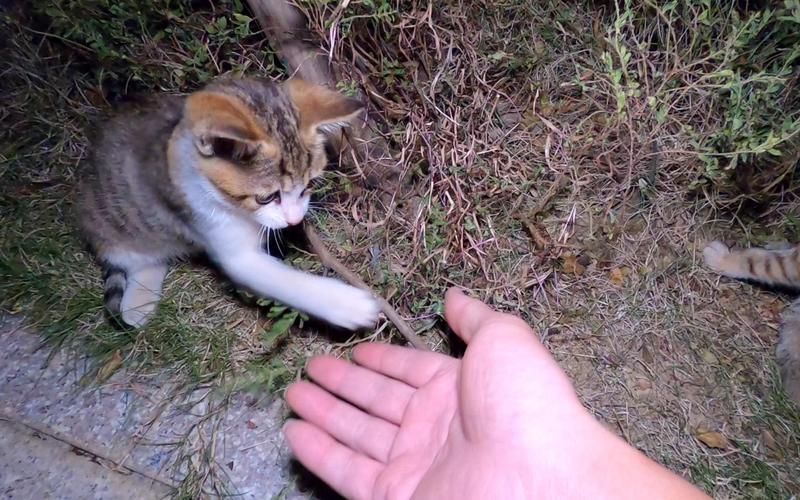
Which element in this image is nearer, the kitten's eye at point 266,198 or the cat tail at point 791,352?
the kitten's eye at point 266,198

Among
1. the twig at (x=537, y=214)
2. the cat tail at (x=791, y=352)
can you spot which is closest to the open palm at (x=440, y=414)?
the twig at (x=537, y=214)

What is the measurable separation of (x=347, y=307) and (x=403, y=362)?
30cm

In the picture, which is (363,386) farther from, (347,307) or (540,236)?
(540,236)

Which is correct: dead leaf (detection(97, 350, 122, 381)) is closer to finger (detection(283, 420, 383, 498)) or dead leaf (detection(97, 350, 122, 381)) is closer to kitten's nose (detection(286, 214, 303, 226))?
finger (detection(283, 420, 383, 498))

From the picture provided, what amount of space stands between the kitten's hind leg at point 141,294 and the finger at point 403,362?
91 cm

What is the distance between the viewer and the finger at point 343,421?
1.83 metres

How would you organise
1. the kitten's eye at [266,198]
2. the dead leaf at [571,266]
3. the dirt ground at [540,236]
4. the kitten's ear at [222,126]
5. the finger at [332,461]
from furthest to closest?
the dead leaf at [571,266], the dirt ground at [540,236], the kitten's eye at [266,198], the finger at [332,461], the kitten's ear at [222,126]

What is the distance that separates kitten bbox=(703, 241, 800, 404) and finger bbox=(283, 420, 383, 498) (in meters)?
1.60

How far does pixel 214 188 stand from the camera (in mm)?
1925

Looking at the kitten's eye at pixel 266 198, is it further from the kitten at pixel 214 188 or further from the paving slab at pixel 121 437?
the paving slab at pixel 121 437

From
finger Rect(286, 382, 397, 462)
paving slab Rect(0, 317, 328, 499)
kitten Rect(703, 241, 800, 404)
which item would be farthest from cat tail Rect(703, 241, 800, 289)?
paving slab Rect(0, 317, 328, 499)

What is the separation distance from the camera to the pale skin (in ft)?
4.93

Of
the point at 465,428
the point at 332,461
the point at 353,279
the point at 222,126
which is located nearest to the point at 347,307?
the point at 353,279

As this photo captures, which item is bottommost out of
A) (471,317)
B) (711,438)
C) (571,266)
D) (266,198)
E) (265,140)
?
(711,438)
